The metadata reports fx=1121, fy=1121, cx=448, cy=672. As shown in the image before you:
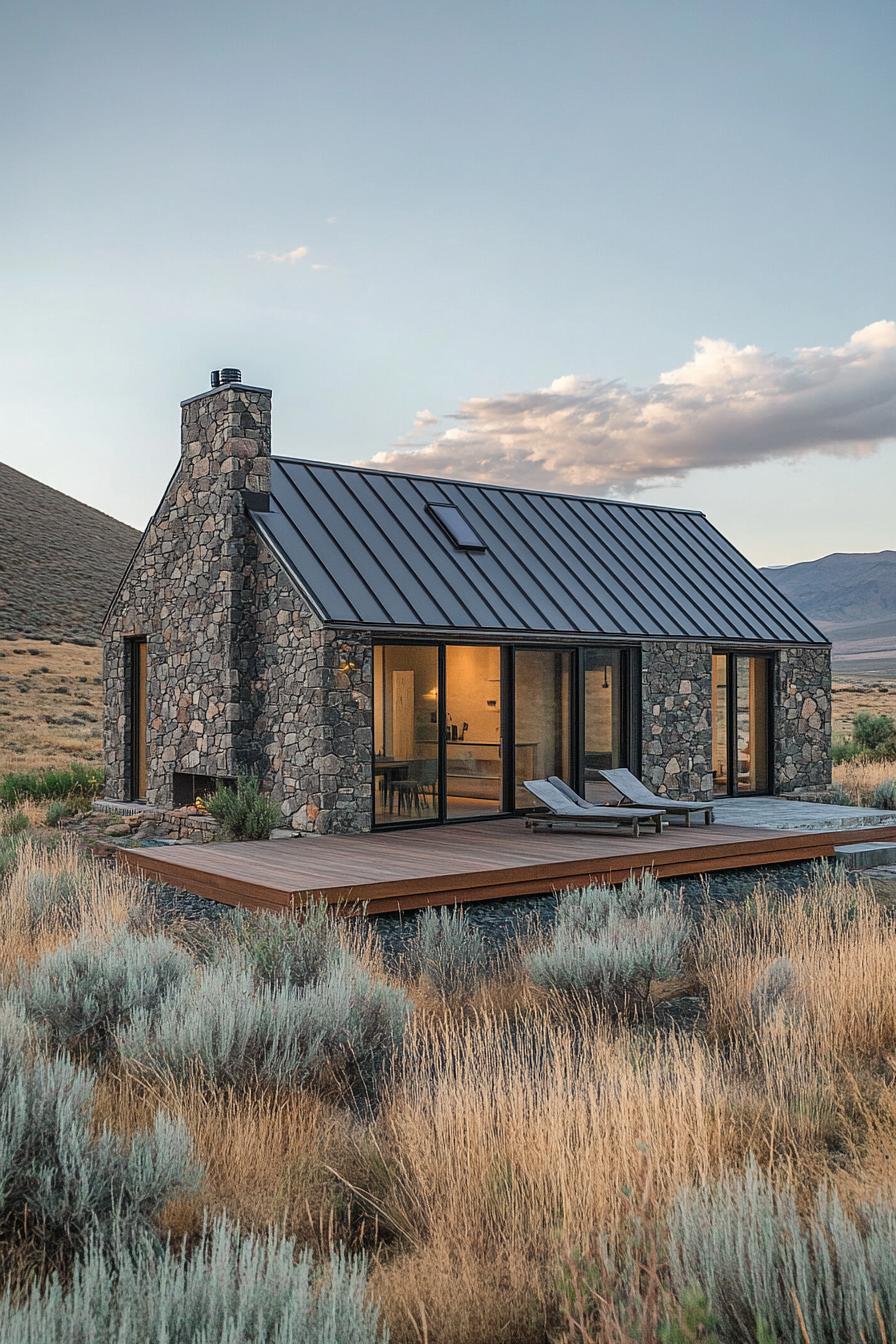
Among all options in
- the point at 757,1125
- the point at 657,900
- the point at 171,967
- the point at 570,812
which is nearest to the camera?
the point at 757,1125

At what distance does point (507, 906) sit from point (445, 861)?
0.67 meters

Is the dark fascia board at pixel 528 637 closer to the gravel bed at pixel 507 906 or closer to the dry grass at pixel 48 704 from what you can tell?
the gravel bed at pixel 507 906

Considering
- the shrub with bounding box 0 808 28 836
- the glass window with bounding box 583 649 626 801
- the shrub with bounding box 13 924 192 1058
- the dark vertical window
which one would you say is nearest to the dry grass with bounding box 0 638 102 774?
the shrub with bounding box 0 808 28 836

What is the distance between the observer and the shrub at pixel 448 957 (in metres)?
6.29

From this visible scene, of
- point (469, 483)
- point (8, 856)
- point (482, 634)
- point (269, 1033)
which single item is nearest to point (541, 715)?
point (482, 634)

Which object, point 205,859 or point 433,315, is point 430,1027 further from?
point 433,315

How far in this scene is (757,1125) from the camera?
3928 mm

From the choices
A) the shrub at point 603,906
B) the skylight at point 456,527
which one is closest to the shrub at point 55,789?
the skylight at point 456,527

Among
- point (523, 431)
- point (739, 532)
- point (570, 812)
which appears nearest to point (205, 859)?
point (570, 812)

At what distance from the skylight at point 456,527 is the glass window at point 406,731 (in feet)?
6.46

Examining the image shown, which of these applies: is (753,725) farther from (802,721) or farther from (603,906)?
(603,906)

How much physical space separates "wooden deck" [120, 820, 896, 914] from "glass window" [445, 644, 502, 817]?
0.57 m

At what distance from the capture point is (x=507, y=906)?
9.45 metres

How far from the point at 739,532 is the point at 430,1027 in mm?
71710
